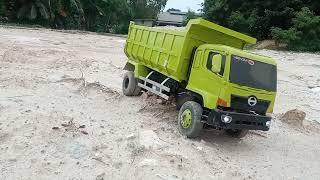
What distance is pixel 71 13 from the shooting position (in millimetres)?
43594

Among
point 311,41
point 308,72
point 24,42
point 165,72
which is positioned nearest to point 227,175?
point 165,72

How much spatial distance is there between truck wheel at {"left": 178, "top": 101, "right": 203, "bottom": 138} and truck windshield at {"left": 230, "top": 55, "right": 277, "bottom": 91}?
3.56 feet

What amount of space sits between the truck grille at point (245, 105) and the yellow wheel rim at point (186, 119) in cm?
104

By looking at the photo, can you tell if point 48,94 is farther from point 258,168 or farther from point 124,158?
point 258,168

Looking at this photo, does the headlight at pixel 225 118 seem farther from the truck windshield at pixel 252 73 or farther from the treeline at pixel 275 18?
the treeline at pixel 275 18

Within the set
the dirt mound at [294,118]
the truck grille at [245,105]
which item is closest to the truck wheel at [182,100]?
the truck grille at [245,105]

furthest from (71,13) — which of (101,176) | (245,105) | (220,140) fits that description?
(101,176)

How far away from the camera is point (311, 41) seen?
3175 centimetres

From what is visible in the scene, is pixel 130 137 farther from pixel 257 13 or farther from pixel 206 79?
pixel 257 13

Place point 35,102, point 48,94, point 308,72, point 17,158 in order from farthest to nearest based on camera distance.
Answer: point 308,72
point 48,94
point 35,102
point 17,158

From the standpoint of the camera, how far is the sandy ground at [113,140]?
8.84m

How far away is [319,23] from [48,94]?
77.4 ft

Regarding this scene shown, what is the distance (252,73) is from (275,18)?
25.0 m

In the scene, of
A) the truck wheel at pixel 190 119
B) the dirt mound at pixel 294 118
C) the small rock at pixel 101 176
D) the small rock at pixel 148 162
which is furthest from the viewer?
the dirt mound at pixel 294 118
